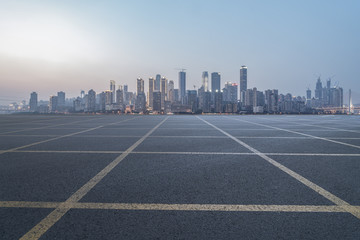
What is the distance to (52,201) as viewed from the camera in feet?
9.52

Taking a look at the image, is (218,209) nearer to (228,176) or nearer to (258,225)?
(258,225)

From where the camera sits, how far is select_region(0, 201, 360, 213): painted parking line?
2674 mm

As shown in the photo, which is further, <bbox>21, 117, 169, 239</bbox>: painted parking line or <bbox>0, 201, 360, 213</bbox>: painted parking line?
<bbox>0, 201, 360, 213</bbox>: painted parking line

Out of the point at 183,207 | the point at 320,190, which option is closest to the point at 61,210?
the point at 183,207

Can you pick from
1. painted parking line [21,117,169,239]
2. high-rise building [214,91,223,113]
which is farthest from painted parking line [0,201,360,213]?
high-rise building [214,91,223,113]

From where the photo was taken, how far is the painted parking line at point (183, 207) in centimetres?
267

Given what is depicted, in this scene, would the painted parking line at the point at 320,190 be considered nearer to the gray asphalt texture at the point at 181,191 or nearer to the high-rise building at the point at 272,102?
the gray asphalt texture at the point at 181,191

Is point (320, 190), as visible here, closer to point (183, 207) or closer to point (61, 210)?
point (183, 207)

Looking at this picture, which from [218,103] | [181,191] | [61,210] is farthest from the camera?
[218,103]

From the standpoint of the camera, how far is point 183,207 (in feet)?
8.98

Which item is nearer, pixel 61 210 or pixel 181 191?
pixel 61 210

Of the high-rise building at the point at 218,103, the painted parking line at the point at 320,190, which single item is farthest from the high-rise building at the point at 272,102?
the painted parking line at the point at 320,190

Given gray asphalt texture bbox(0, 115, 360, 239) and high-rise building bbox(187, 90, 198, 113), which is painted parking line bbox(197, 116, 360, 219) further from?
high-rise building bbox(187, 90, 198, 113)

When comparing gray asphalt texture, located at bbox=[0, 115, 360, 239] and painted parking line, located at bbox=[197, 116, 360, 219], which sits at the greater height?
gray asphalt texture, located at bbox=[0, 115, 360, 239]
